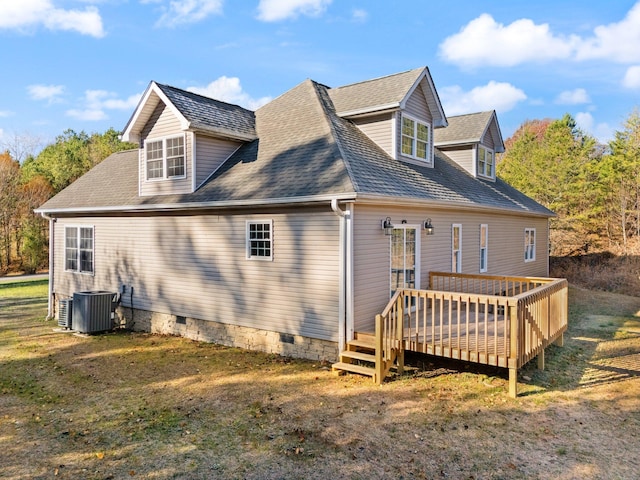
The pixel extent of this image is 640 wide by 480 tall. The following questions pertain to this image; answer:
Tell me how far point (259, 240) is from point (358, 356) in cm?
346

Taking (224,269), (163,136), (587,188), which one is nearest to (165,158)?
(163,136)

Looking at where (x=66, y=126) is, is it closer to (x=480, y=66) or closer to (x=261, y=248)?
(x=480, y=66)

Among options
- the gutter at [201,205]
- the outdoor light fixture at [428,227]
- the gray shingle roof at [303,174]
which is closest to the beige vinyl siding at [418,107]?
the gray shingle roof at [303,174]

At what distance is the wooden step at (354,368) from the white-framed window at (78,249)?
9.28 m

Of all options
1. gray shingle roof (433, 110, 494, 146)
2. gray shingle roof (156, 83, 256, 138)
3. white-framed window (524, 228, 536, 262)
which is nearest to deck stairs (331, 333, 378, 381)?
gray shingle roof (156, 83, 256, 138)

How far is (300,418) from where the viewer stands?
6.25 metres

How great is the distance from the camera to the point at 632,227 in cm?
2895

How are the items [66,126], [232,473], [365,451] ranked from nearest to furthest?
[232,473] → [365,451] → [66,126]

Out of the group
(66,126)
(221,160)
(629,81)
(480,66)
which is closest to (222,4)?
(221,160)

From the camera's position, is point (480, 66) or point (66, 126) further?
point (66, 126)

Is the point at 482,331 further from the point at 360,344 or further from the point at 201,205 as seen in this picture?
the point at 201,205

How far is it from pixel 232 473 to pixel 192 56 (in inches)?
731

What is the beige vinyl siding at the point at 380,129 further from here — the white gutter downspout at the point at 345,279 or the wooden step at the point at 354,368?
the wooden step at the point at 354,368

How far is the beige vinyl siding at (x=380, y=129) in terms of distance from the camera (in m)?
11.4
